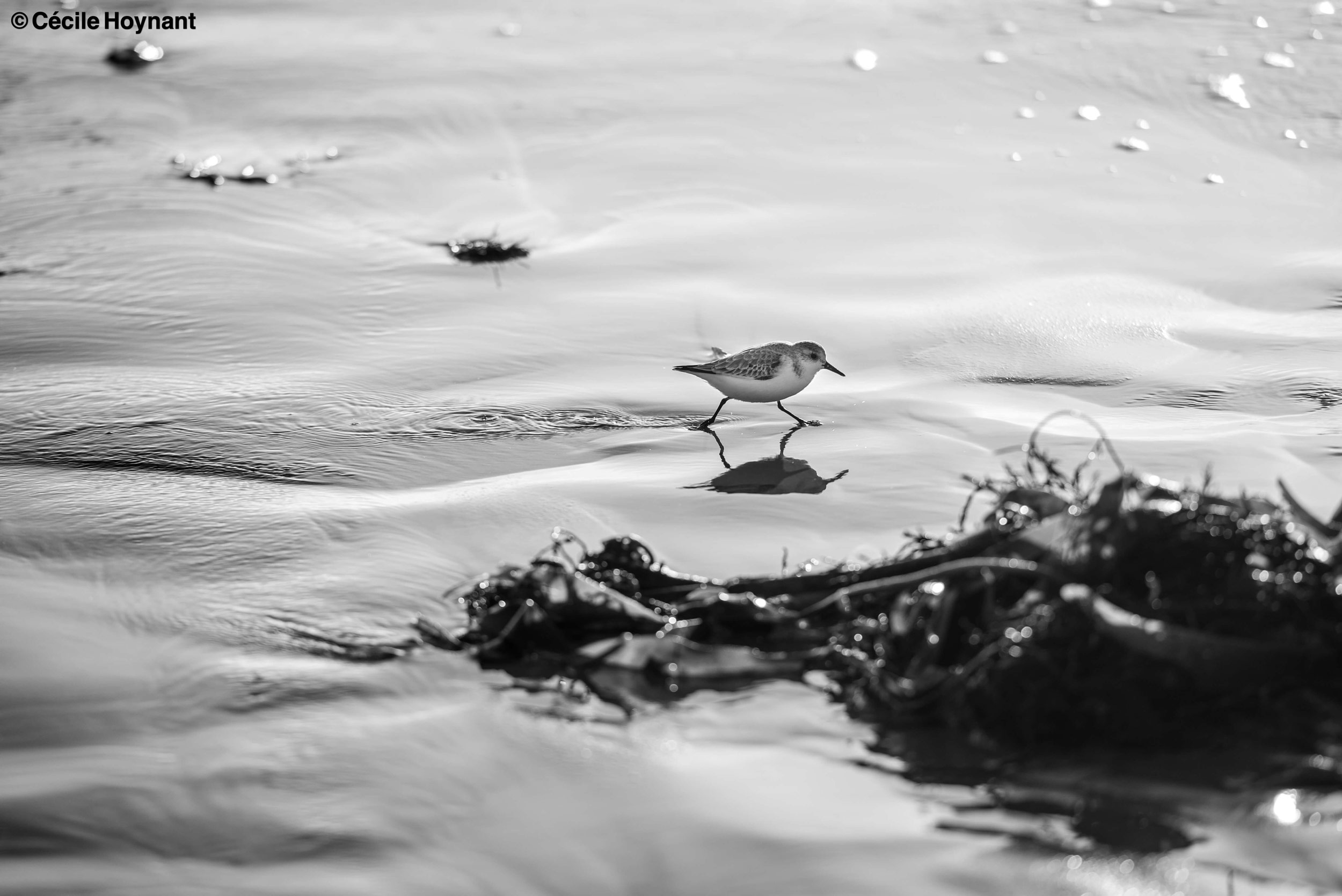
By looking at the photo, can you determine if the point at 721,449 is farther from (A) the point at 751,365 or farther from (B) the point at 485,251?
(B) the point at 485,251

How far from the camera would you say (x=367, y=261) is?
6.39 meters

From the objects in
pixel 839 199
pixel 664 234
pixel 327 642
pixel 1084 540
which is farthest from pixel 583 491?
pixel 839 199

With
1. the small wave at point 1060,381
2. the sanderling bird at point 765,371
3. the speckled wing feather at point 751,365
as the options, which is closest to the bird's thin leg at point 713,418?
the sanderling bird at point 765,371

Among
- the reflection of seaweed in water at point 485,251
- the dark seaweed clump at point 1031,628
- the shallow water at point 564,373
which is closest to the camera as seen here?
the shallow water at point 564,373

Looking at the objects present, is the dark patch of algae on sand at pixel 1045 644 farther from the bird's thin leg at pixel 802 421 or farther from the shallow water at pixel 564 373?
the bird's thin leg at pixel 802 421

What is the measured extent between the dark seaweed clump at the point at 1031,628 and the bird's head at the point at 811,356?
1.70 m

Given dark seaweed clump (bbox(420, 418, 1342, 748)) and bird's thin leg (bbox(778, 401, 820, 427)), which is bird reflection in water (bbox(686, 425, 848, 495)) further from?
dark seaweed clump (bbox(420, 418, 1342, 748))

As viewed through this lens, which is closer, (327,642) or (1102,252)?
(327,642)

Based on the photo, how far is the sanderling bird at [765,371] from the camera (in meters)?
5.23

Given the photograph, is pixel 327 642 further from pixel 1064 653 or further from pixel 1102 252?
pixel 1102 252

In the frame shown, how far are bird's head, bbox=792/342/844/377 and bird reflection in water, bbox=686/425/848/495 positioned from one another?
42cm

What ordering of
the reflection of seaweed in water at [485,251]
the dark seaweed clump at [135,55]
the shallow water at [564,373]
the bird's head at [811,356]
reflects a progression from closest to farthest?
the shallow water at [564,373] → the bird's head at [811,356] → the reflection of seaweed in water at [485,251] → the dark seaweed clump at [135,55]

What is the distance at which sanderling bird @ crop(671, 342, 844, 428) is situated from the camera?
5.23m

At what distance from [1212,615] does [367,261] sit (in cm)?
Result: 427
